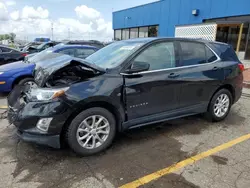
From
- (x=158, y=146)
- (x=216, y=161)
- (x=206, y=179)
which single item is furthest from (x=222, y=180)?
(x=158, y=146)

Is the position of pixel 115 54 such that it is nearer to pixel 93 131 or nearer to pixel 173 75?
pixel 173 75

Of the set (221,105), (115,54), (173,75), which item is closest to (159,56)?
(173,75)

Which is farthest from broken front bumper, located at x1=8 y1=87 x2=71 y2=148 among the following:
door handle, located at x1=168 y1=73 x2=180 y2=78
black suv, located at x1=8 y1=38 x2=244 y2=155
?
door handle, located at x1=168 y1=73 x2=180 y2=78

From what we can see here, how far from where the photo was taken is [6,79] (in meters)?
5.75

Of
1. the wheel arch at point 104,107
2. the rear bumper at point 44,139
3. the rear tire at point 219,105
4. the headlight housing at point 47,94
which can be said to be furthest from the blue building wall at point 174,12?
the rear bumper at point 44,139

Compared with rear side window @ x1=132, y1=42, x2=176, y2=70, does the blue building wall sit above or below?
above

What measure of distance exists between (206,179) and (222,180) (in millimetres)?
189

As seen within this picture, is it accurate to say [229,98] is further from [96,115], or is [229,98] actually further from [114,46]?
[96,115]

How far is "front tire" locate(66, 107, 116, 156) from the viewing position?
9.46ft

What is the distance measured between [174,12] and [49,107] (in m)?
16.8

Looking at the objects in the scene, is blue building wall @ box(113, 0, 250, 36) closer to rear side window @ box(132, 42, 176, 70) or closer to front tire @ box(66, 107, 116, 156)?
rear side window @ box(132, 42, 176, 70)

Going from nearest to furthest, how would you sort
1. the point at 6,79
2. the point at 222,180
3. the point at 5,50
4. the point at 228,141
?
the point at 222,180 → the point at 228,141 → the point at 6,79 → the point at 5,50

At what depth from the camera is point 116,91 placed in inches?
121

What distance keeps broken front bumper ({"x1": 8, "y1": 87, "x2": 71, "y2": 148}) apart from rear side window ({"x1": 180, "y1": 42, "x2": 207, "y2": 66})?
7.28 feet
